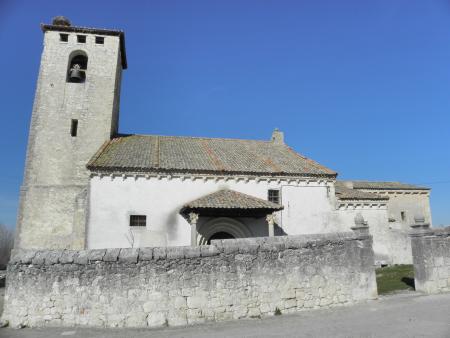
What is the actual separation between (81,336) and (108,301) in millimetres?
929

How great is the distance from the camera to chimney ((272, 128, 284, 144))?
23.9 metres

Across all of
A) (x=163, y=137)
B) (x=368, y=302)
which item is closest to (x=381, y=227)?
(x=368, y=302)

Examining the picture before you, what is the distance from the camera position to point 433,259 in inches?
404

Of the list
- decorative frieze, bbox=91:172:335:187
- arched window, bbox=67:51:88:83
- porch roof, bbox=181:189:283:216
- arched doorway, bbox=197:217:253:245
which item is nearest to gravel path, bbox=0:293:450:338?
porch roof, bbox=181:189:283:216

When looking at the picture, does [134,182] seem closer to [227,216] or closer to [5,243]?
[227,216]

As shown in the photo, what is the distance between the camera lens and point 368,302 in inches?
380

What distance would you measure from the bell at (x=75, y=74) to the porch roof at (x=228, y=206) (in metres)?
11.3

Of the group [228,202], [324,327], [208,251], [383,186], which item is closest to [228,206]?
[228,202]

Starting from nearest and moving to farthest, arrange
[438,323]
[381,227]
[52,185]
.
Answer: [438,323], [52,185], [381,227]

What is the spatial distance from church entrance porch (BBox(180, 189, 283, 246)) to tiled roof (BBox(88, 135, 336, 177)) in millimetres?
2098

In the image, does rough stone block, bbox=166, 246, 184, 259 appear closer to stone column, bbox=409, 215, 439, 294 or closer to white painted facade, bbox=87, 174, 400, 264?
white painted facade, bbox=87, 174, 400, 264

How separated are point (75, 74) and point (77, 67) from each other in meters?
0.61

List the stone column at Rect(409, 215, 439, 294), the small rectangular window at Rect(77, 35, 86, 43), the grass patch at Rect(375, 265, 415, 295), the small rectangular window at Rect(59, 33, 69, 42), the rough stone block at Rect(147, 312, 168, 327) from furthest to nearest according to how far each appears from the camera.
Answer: the small rectangular window at Rect(77, 35, 86, 43) → the small rectangular window at Rect(59, 33, 69, 42) → the grass patch at Rect(375, 265, 415, 295) → the stone column at Rect(409, 215, 439, 294) → the rough stone block at Rect(147, 312, 168, 327)

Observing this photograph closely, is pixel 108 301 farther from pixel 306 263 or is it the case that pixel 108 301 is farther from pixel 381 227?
pixel 381 227
